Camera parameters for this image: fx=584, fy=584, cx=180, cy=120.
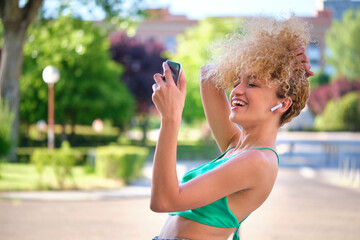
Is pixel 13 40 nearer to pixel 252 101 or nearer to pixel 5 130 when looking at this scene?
pixel 5 130

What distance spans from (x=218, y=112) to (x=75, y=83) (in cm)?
3030

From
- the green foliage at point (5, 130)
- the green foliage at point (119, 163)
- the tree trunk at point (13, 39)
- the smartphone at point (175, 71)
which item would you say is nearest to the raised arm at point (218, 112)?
the smartphone at point (175, 71)

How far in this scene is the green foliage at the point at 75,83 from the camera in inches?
1143

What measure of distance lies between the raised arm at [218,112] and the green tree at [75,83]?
81.0ft

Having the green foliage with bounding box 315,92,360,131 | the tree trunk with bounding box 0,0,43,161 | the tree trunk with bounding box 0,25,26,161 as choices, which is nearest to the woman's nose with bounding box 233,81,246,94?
the tree trunk with bounding box 0,0,43,161

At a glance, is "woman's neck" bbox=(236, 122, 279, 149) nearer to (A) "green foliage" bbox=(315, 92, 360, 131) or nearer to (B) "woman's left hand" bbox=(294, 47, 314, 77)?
(B) "woman's left hand" bbox=(294, 47, 314, 77)

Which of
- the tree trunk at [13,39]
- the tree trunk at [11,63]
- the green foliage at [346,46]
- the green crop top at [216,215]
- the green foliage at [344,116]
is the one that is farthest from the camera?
the green foliage at [346,46]

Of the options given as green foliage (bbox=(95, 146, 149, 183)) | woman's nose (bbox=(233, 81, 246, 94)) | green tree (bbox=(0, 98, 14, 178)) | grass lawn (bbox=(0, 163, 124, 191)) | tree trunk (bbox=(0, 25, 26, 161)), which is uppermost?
woman's nose (bbox=(233, 81, 246, 94))

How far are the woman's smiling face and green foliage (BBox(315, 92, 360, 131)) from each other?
179ft

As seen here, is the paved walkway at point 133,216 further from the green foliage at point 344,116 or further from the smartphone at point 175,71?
the green foliage at point 344,116

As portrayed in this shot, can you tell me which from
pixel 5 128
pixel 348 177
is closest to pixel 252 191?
pixel 5 128

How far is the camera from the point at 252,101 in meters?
2.00

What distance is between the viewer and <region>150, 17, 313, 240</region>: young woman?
5.86 ft

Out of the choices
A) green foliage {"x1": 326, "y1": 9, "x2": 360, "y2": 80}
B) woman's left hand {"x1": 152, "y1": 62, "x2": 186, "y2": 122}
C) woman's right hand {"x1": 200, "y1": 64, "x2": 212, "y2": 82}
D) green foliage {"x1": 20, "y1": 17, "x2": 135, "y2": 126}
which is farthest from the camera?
green foliage {"x1": 326, "y1": 9, "x2": 360, "y2": 80}
